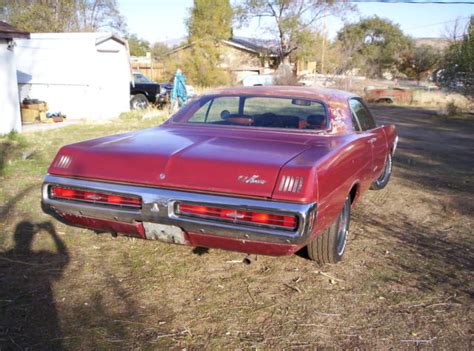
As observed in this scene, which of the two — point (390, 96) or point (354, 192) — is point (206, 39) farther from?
point (354, 192)

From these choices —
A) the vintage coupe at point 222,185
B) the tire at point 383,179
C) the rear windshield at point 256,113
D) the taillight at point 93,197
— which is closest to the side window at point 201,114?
the rear windshield at point 256,113

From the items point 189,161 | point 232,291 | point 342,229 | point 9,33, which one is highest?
point 9,33

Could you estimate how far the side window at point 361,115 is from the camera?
4.65 metres

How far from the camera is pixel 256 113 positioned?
4609 mm

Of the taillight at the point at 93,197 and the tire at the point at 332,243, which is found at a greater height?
the taillight at the point at 93,197

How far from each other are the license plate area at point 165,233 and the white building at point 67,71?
1169 cm

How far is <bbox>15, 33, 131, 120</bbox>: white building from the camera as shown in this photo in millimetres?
13899

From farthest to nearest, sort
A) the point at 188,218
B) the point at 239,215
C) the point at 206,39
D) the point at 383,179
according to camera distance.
Answer: the point at 206,39 → the point at 383,179 → the point at 188,218 → the point at 239,215

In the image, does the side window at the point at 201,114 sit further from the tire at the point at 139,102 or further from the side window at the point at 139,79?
the side window at the point at 139,79

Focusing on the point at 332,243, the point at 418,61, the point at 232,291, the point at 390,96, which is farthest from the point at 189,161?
the point at 418,61

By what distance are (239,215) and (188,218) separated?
34cm

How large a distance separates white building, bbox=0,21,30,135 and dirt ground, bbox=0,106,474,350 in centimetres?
617

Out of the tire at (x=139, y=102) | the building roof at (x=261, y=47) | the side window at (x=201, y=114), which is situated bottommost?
the tire at (x=139, y=102)

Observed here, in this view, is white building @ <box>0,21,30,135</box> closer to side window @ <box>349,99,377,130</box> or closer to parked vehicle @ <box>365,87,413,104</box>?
side window @ <box>349,99,377,130</box>
